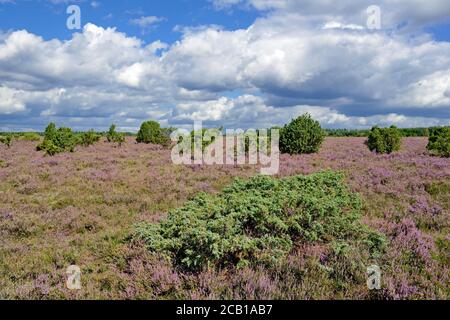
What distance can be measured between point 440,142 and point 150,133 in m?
32.0

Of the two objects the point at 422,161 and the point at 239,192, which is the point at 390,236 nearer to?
the point at 239,192

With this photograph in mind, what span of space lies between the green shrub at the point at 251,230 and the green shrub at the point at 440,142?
20.8 metres

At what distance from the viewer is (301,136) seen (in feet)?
84.8

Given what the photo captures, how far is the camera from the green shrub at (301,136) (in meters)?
25.6

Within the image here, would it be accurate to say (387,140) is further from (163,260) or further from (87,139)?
(87,139)

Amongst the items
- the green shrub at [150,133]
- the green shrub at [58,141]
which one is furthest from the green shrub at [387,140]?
the green shrub at [58,141]

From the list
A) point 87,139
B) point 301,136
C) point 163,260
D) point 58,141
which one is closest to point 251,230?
point 163,260

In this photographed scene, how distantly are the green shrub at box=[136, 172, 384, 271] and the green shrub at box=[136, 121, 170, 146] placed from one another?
117 feet

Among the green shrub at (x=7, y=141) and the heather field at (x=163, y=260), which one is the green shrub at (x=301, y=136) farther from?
the green shrub at (x=7, y=141)

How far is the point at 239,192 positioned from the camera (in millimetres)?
7926

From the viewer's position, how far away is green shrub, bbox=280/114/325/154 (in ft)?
84.0

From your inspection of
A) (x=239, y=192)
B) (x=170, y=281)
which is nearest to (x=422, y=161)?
(x=239, y=192)

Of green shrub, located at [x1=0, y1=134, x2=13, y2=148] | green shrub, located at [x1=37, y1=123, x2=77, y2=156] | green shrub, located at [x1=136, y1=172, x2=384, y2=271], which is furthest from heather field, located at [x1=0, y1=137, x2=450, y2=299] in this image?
green shrub, located at [x1=0, y1=134, x2=13, y2=148]
